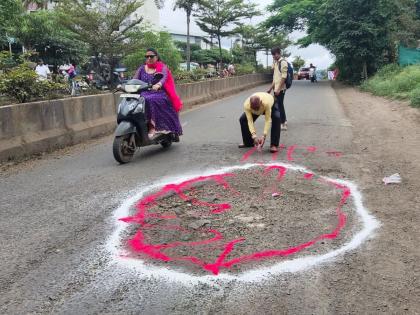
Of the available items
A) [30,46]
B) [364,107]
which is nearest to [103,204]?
[364,107]

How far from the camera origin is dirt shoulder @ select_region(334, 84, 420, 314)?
305 cm

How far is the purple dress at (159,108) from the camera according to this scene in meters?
7.45

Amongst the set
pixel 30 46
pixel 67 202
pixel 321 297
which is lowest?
pixel 321 297

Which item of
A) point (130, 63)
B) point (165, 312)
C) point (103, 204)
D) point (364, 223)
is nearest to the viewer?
point (165, 312)

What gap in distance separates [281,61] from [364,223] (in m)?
5.77

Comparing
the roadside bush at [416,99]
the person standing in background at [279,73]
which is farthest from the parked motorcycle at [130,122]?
the roadside bush at [416,99]

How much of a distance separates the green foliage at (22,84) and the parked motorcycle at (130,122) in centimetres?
205

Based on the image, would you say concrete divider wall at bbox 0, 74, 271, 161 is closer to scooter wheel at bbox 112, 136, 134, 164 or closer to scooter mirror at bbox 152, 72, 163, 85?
scooter wheel at bbox 112, 136, 134, 164

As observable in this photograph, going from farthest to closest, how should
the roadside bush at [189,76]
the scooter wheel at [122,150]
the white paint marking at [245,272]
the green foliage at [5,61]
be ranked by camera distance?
1. the roadside bush at [189,76]
2. the green foliage at [5,61]
3. the scooter wheel at [122,150]
4. the white paint marking at [245,272]

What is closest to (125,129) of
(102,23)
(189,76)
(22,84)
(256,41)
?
(22,84)

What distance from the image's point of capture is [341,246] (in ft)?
12.6

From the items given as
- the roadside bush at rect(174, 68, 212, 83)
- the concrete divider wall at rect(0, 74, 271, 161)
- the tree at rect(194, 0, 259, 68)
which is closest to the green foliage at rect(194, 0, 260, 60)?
the tree at rect(194, 0, 259, 68)

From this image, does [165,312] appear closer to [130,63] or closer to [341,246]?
[341,246]

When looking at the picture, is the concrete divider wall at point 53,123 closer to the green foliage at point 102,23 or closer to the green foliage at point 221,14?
the green foliage at point 102,23
